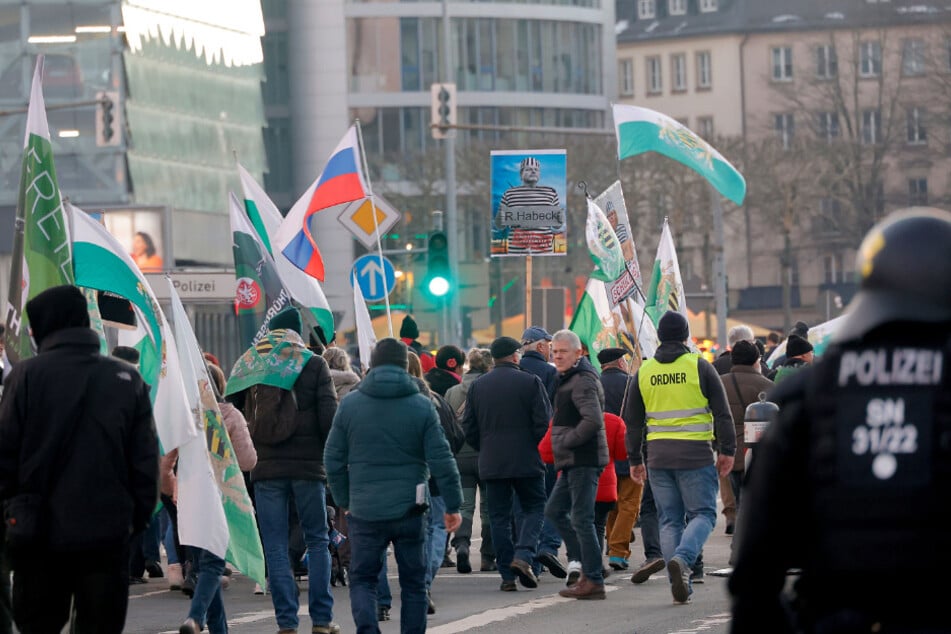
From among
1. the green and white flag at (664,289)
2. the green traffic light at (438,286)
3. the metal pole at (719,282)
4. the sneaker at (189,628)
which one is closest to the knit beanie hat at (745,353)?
the green and white flag at (664,289)

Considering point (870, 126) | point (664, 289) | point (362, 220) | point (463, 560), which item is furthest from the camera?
point (870, 126)

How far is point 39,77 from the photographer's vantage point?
10977mm

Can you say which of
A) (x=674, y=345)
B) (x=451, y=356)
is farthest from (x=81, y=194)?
(x=674, y=345)

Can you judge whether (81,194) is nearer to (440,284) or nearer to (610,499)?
(440,284)

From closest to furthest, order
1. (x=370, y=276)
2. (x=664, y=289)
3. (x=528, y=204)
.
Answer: (x=664, y=289) → (x=528, y=204) → (x=370, y=276)

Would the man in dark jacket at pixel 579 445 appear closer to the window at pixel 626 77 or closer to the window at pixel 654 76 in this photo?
the window at pixel 654 76

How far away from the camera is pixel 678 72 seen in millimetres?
112812

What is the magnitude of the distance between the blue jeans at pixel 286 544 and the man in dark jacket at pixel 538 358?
4.91 metres

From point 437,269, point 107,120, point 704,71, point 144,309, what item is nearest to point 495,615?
point 144,309

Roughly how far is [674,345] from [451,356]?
3.93 metres

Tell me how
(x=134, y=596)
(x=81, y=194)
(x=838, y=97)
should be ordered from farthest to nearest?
(x=838, y=97) → (x=81, y=194) → (x=134, y=596)

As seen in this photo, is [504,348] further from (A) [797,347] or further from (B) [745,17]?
(B) [745,17]

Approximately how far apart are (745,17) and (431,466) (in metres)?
104

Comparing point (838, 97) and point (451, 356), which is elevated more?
point (838, 97)
